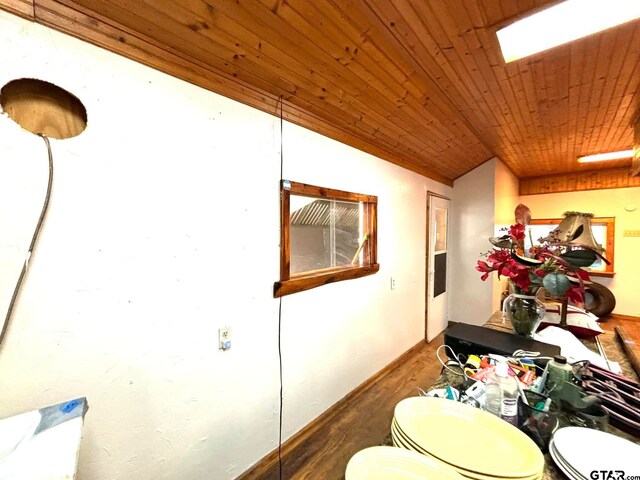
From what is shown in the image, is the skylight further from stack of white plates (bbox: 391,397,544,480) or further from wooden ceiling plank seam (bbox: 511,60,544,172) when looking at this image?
stack of white plates (bbox: 391,397,544,480)

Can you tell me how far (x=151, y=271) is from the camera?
1204 millimetres

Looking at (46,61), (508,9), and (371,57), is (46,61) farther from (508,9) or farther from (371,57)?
(508,9)

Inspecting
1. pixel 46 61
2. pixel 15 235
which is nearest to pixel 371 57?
pixel 46 61

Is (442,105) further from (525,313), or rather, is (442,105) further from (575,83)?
(525,313)

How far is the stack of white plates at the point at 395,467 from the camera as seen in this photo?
58 centimetres

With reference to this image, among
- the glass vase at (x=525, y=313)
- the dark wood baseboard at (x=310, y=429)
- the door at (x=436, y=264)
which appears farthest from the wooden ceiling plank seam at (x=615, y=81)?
the dark wood baseboard at (x=310, y=429)

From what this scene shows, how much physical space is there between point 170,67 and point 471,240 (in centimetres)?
429

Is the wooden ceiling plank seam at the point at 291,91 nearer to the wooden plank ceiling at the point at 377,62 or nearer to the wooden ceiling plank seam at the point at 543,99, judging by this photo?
the wooden plank ceiling at the point at 377,62

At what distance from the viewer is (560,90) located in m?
2.17

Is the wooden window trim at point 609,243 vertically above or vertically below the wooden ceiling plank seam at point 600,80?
below

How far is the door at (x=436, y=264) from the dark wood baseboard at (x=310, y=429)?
116 centimetres

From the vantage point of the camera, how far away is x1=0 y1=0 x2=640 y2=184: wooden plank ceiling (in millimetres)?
1118

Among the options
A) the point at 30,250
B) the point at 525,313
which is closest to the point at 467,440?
the point at 525,313

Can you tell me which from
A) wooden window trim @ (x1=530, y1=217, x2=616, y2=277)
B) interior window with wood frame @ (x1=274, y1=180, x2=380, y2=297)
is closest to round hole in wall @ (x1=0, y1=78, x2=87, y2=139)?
interior window with wood frame @ (x1=274, y1=180, x2=380, y2=297)
